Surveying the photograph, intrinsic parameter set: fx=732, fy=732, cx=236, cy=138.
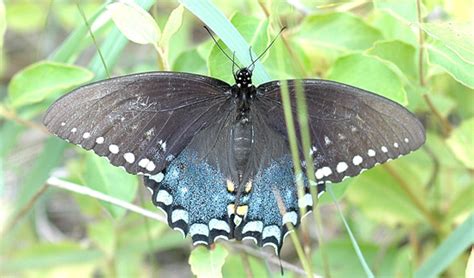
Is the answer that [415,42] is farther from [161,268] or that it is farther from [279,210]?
[161,268]

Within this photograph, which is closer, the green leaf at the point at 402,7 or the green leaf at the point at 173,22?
the green leaf at the point at 173,22

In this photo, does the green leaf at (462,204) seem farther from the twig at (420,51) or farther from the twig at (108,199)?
the twig at (108,199)

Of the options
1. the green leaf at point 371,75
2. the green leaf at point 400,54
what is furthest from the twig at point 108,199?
the green leaf at point 400,54

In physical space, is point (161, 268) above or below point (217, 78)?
above

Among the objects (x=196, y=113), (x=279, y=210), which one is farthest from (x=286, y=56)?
(x=279, y=210)

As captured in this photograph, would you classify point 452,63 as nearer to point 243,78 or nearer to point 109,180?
point 243,78

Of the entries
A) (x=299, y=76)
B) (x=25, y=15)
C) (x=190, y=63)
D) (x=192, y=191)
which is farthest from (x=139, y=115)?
(x=25, y=15)
